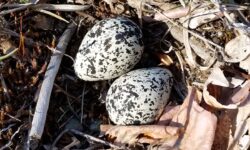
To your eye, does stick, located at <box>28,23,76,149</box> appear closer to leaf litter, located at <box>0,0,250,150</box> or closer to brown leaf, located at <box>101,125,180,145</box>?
leaf litter, located at <box>0,0,250,150</box>

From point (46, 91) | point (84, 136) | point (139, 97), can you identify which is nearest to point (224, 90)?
point (139, 97)

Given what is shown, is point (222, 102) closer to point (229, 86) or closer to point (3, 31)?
point (229, 86)

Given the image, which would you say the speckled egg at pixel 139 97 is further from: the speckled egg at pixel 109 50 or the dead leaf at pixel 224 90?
the dead leaf at pixel 224 90

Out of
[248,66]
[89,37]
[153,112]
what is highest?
[89,37]

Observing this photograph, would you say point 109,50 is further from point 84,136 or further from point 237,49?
point 237,49

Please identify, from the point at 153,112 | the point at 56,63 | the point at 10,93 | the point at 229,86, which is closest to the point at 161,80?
the point at 153,112

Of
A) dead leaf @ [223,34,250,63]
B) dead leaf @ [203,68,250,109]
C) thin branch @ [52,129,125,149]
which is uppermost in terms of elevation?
dead leaf @ [223,34,250,63]

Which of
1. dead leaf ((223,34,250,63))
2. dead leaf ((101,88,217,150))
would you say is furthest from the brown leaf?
dead leaf ((223,34,250,63))
